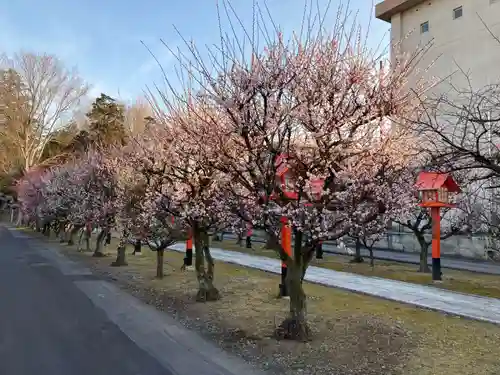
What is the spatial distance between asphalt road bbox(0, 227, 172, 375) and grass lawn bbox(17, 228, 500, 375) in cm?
131

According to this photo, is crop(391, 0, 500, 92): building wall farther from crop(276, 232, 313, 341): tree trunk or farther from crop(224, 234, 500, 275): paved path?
crop(276, 232, 313, 341): tree trunk

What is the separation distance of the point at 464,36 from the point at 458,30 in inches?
26.3

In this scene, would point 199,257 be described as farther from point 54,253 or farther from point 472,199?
point 54,253

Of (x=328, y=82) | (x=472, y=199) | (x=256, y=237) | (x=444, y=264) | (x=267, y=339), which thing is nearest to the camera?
(x=328, y=82)

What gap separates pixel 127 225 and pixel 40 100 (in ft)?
111

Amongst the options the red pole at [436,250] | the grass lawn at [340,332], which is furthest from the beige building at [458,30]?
the grass lawn at [340,332]

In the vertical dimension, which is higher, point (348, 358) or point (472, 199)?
point (472, 199)

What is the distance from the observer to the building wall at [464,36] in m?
22.2

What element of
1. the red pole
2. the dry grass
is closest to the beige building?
the red pole

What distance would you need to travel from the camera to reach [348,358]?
567 centimetres

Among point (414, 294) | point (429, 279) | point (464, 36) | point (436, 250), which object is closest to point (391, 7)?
point (464, 36)

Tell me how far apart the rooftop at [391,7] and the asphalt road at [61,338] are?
82.4 ft

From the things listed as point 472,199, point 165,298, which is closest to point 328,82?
point 165,298

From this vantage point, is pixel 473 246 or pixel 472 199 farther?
pixel 473 246
